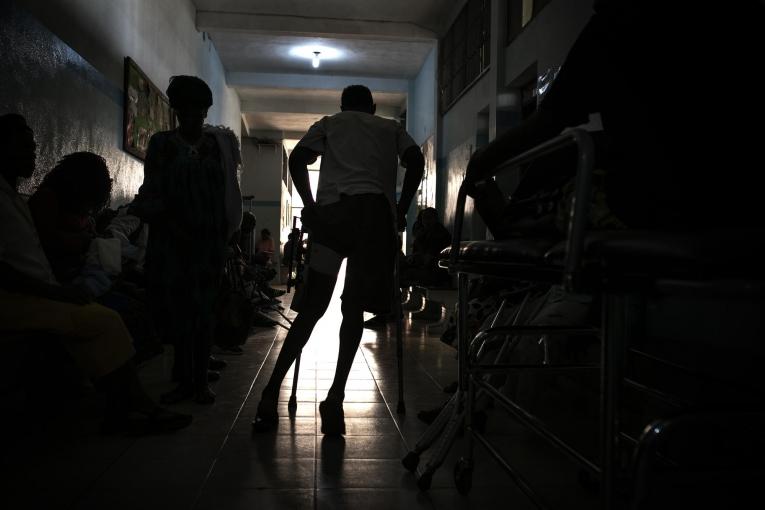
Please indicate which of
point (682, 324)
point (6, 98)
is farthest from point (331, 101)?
point (682, 324)

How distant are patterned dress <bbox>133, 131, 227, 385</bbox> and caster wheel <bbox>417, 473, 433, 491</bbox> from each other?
134cm

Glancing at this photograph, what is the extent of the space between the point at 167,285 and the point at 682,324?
2011mm

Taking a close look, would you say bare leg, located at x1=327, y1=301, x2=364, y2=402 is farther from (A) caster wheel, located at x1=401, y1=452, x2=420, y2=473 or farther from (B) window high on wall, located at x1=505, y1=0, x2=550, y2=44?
(B) window high on wall, located at x1=505, y1=0, x2=550, y2=44

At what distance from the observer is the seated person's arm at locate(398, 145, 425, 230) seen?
2520 millimetres

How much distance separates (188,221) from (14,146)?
688mm

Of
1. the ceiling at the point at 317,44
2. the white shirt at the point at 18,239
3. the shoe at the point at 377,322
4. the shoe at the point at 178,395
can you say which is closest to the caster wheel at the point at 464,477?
the white shirt at the point at 18,239

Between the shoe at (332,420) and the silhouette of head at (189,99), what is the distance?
132 centimetres

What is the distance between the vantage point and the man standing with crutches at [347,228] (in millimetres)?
2357

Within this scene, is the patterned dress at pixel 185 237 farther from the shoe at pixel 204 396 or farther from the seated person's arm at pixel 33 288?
the seated person's arm at pixel 33 288

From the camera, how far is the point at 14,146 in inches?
88.1

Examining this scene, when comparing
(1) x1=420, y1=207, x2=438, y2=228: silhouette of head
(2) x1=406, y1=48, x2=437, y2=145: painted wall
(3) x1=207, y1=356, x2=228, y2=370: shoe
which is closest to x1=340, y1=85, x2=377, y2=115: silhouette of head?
(3) x1=207, y1=356, x2=228, y2=370: shoe

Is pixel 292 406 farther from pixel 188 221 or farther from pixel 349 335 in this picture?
pixel 188 221

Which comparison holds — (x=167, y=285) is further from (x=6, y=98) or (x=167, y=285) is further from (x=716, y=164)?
(x=716, y=164)

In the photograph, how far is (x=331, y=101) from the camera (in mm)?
13359
